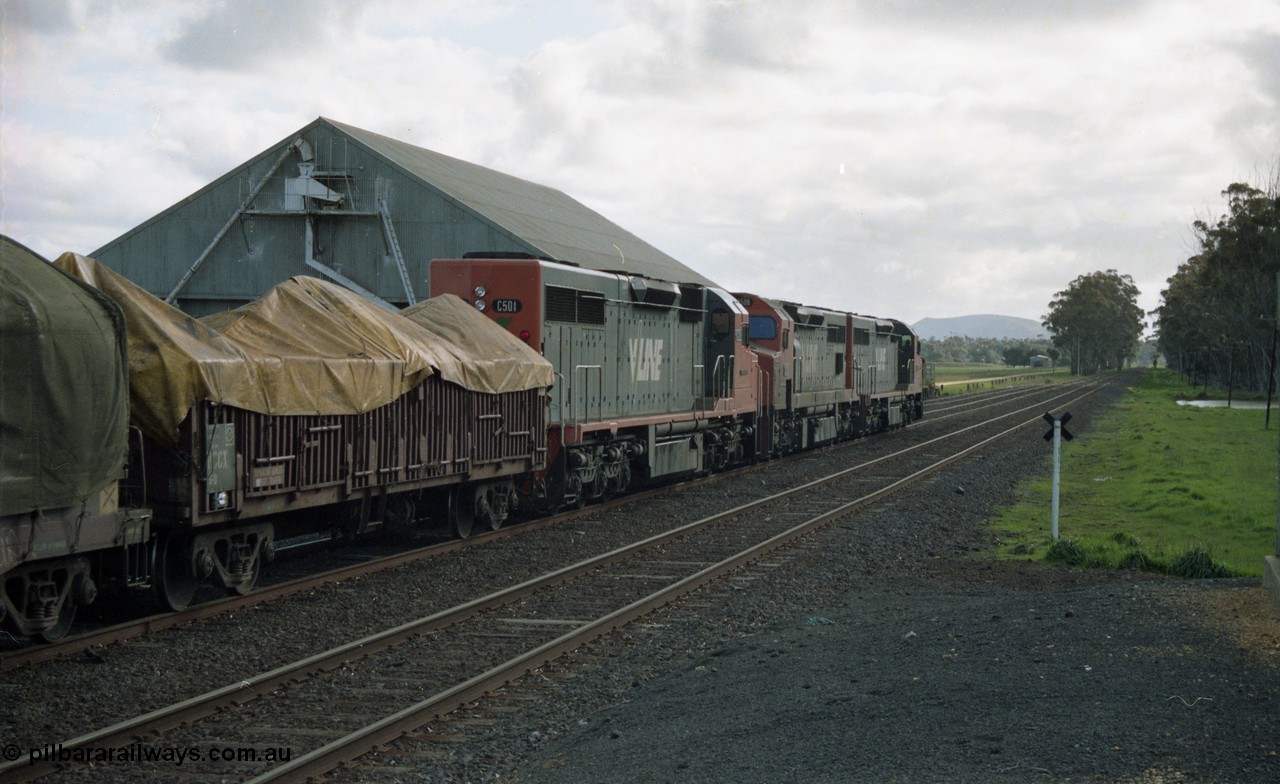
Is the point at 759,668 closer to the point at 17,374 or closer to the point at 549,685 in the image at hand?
the point at 549,685

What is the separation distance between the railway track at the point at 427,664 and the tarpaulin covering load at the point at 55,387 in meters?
2.02

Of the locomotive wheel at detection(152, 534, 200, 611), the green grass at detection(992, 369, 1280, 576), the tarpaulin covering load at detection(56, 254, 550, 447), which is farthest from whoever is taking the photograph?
the green grass at detection(992, 369, 1280, 576)

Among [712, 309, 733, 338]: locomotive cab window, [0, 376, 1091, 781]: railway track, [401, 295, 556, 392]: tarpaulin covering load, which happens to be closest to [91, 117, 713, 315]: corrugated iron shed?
[712, 309, 733, 338]: locomotive cab window

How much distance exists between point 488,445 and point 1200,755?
10.9m

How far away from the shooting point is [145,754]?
7184 mm

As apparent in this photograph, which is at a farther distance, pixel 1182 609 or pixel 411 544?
pixel 411 544

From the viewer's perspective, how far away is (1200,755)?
21.1 ft

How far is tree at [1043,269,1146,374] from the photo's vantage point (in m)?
135

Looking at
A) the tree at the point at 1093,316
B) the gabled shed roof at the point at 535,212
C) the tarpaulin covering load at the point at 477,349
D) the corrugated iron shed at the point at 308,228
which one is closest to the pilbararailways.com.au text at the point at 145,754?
the tarpaulin covering load at the point at 477,349

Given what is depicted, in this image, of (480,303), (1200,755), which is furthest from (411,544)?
(1200,755)

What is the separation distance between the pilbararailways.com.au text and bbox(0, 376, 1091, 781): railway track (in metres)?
0.04

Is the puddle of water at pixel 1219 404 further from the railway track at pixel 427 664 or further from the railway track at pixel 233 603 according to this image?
the railway track at pixel 427 664

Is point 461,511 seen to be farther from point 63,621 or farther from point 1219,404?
point 1219,404

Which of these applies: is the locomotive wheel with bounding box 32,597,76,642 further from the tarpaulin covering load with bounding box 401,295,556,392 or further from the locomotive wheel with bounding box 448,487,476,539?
the locomotive wheel with bounding box 448,487,476,539
